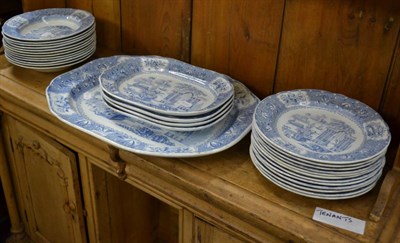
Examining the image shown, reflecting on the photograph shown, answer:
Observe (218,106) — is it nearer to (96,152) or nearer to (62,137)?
(96,152)

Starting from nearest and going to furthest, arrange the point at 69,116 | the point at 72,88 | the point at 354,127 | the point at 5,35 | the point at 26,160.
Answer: the point at 354,127 → the point at 69,116 → the point at 72,88 → the point at 5,35 → the point at 26,160

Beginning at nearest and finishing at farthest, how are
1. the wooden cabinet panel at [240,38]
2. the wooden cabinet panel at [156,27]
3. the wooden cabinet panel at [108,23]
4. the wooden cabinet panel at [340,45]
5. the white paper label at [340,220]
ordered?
the white paper label at [340,220] → the wooden cabinet panel at [340,45] → the wooden cabinet panel at [240,38] → the wooden cabinet panel at [156,27] → the wooden cabinet panel at [108,23]

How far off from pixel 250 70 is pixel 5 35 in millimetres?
660

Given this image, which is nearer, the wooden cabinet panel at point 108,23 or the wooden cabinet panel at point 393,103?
the wooden cabinet panel at point 393,103

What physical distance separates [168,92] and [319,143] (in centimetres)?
38

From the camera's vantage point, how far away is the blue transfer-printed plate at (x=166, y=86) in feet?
3.33

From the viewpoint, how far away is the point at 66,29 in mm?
1335

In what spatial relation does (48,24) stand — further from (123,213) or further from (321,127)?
(321,127)

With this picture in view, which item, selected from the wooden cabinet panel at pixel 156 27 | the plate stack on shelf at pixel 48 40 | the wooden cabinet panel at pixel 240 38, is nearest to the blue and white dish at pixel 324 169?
the wooden cabinet panel at pixel 240 38

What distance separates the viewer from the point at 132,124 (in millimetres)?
1044

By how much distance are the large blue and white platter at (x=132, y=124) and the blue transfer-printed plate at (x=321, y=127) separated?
3.4 inches

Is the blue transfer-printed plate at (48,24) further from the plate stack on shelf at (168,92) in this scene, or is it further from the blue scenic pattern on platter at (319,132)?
the blue scenic pattern on platter at (319,132)

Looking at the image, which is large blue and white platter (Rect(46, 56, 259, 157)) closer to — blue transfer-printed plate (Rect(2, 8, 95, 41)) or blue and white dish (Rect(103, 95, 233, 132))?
blue and white dish (Rect(103, 95, 233, 132))

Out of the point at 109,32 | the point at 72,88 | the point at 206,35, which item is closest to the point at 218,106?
the point at 206,35
